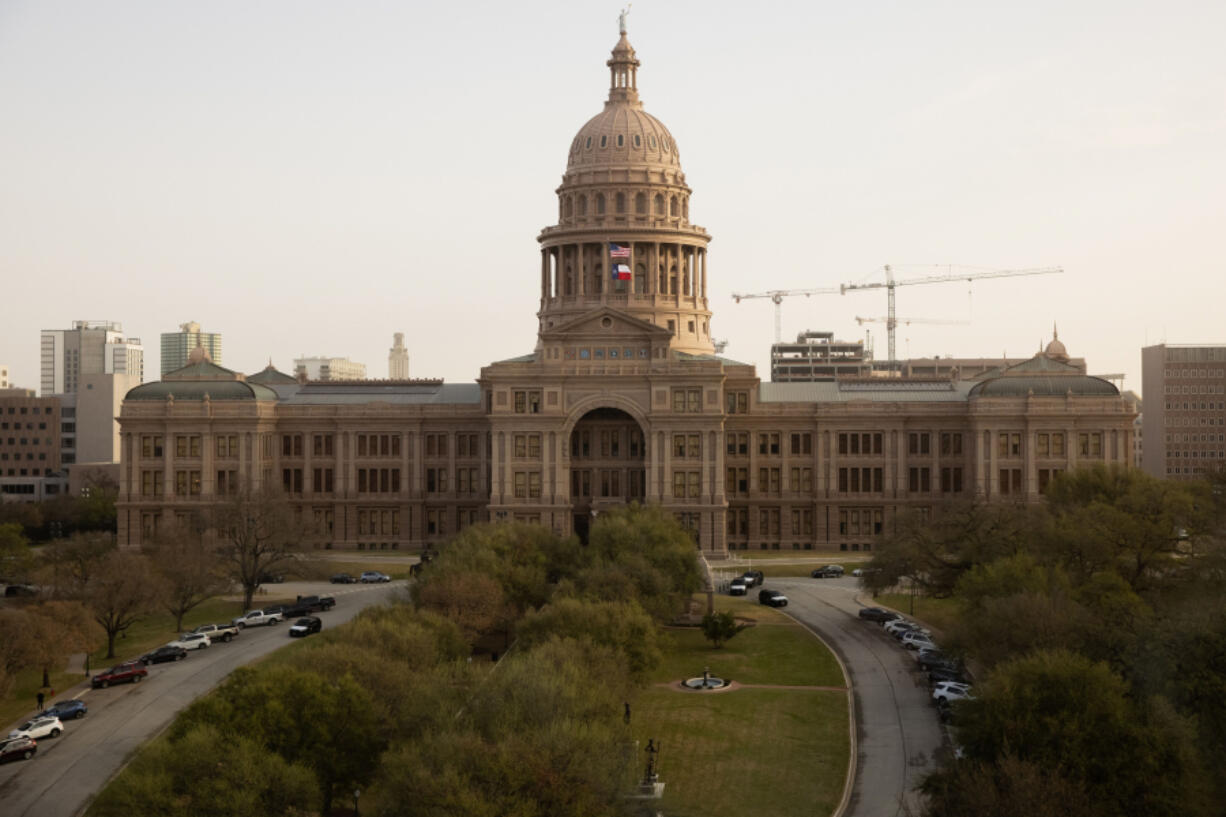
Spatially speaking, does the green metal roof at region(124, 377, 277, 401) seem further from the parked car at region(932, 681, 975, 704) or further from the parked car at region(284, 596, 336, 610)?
the parked car at region(932, 681, 975, 704)

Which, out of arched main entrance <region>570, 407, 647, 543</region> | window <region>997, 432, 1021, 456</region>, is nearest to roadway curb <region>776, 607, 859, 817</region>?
arched main entrance <region>570, 407, 647, 543</region>

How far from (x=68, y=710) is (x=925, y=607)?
61.2 meters

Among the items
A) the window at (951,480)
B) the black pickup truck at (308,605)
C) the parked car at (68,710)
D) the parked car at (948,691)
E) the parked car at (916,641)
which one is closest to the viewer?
the parked car at (948,691)

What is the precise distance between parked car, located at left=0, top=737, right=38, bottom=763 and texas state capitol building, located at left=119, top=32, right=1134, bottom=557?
6927 centimetres

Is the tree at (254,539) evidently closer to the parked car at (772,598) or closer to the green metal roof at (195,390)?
the green metal roof at (195,390)

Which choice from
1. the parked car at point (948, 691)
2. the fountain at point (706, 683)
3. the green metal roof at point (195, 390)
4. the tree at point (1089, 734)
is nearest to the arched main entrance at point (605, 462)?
the green metal roof at point (195, 390)

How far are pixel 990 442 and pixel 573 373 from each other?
140ft

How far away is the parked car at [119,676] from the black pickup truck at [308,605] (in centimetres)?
2020

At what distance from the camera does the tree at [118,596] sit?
86.7 m

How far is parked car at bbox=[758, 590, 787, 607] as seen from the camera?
10431 centimetres

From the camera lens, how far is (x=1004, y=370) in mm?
140125

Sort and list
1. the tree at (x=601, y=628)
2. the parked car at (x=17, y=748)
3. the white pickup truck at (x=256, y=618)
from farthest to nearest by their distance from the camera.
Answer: the white pickup truck at (x=256, y=618), the tree at (x=601, y=628), the parked car at (x=17, y=748)

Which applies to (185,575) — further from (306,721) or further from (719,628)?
(306,721)

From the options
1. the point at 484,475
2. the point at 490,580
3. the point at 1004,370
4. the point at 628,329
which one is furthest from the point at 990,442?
the point at 490,580
